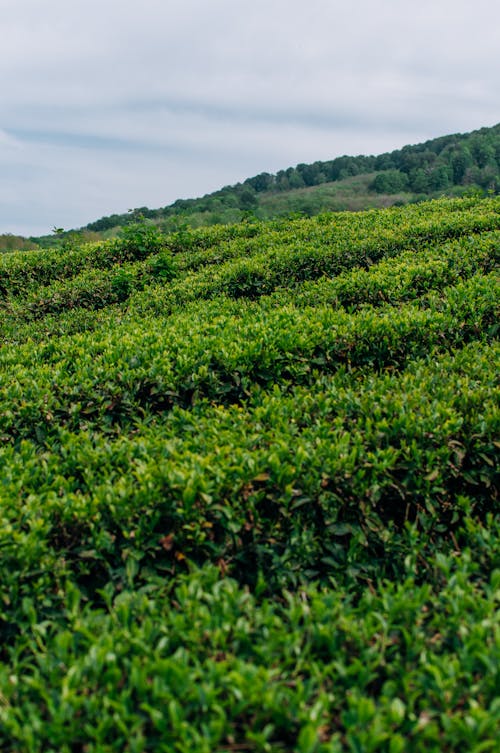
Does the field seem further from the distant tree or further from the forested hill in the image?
the distant tree

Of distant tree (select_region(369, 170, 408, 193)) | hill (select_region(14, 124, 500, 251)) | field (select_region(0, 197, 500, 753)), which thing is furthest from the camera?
distant tree (select_region(369, 170, 408, 193))

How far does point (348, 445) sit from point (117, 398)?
6.85ft

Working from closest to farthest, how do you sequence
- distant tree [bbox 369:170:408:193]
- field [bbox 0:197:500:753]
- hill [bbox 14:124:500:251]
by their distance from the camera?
field [bbox 0:197:500:753] < hill [bbox 14:124:500:251] < distant tree [bbox 369:170:408:193]

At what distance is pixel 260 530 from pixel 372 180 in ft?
197

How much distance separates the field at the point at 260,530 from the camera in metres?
2.01

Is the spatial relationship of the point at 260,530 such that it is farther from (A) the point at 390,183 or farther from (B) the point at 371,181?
(B) the point at 371,181

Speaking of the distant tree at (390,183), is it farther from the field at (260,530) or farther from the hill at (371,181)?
the field at (260,530)

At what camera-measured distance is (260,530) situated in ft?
10.5

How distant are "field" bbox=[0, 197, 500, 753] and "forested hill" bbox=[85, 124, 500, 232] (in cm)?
3384

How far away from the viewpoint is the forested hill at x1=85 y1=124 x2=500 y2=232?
43.1m

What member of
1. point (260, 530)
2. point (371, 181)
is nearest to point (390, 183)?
point (371, 181)

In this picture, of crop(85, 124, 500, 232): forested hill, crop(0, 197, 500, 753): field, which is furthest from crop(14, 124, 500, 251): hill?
crop(0, 197, 500, 753): field

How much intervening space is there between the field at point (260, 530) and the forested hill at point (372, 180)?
33.8 metres

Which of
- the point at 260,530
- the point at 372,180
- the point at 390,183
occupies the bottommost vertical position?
the point at 260,530
